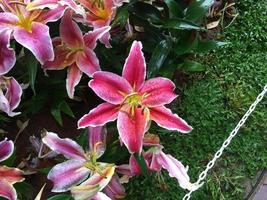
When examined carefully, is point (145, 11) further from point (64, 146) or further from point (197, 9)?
point (64, 146)

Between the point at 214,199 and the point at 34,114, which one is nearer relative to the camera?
the point at 34,114

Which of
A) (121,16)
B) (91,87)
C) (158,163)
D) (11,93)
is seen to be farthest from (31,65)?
(158,163)

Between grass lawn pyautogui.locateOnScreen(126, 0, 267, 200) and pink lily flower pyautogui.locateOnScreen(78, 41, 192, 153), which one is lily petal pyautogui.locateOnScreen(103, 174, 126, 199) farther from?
grass lawn pyautogui.locateOnScreen(126, 0, 267, 200)

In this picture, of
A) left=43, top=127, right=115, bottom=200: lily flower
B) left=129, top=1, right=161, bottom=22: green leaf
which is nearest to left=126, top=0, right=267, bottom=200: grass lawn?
left=129, top=1, right=161, bottom=22: green leaf

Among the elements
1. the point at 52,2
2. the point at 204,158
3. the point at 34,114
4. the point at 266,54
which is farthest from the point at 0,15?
the point at 266,54

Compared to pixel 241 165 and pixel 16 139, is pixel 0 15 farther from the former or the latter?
pixel 241 165

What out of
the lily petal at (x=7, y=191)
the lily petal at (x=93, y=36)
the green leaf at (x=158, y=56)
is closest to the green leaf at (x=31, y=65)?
the lily petal at (x=93, y=36)

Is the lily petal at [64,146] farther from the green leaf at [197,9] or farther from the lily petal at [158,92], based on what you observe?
the green leaf at [197,9]
